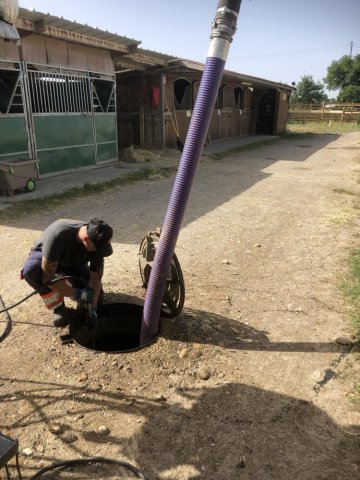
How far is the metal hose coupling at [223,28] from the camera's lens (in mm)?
2459

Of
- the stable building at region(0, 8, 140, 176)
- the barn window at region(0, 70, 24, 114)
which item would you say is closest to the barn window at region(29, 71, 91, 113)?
the stable building at region(0, 8, 140, 176)

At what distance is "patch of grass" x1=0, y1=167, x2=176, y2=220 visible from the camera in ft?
23.2

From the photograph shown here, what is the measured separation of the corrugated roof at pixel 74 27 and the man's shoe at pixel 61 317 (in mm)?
6772

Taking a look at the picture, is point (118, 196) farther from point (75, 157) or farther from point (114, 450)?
point (114, 450)

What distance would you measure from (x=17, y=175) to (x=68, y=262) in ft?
17.7

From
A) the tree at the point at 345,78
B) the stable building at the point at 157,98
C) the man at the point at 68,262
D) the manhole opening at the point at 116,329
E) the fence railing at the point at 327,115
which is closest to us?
the man at the point at 68,262

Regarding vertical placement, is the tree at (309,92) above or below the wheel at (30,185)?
above

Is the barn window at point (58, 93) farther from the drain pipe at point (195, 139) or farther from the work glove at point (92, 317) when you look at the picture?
the drain pipe at point (195, 139)

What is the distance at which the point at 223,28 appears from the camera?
2.48 metres

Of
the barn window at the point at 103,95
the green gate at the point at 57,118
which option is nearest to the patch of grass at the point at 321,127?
the barn window at the point at 103,95

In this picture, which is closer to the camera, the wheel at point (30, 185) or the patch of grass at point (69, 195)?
the patch of grass at point (69, 195)

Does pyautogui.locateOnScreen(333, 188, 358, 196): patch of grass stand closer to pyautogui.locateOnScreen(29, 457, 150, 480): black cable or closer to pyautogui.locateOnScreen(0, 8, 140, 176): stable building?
pyautogui.locateOnScreen(0, 8, 140, 176): stable building

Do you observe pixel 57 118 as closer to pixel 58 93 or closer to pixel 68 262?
pixel 58 93

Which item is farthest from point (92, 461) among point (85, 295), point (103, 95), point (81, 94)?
point (103, 95)
